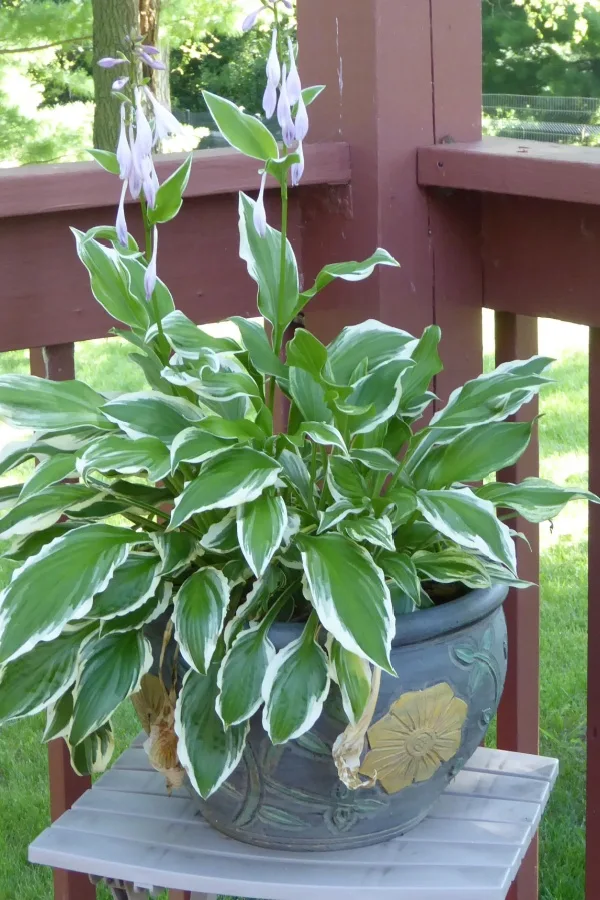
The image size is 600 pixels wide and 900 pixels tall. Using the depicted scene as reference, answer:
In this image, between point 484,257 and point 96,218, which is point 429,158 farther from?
point 96,218

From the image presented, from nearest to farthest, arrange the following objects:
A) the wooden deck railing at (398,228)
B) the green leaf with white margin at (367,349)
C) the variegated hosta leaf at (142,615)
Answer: the variegated hosta leaf at (142,615), the green leaf with white margin at (367,349), the wooden deck railing at (398,228)

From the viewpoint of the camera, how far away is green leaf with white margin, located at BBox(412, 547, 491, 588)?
1.02m

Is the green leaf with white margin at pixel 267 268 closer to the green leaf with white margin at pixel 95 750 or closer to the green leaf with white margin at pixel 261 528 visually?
the green leaf with white margin at pixel 261 528

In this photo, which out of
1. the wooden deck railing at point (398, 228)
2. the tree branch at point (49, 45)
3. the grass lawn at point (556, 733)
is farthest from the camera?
the tree branch at point (49, 45)

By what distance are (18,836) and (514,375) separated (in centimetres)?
136

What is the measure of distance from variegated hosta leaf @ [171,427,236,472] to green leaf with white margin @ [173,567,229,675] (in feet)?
0.36

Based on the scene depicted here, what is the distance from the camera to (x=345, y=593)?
91 cm

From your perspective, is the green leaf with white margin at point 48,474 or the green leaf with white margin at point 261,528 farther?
the green leaf with white margin at point 48,474

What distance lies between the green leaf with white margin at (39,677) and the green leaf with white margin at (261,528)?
0.62 ft

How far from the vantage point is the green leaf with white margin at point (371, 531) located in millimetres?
939

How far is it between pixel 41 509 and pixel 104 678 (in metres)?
0.17

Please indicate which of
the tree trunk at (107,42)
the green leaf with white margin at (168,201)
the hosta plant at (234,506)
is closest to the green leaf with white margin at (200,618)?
the hosta plant at (234,506)

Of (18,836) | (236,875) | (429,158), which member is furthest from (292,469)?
(18,836)

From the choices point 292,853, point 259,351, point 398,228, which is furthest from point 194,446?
point 398,228
